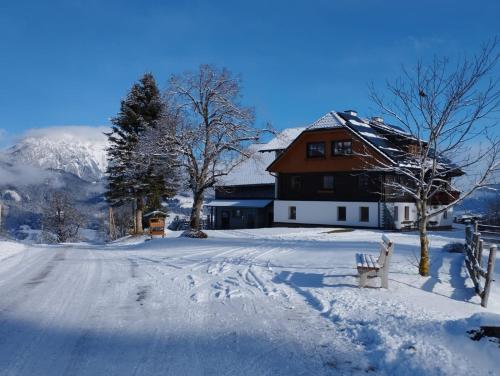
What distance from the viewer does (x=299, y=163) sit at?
36469 mm

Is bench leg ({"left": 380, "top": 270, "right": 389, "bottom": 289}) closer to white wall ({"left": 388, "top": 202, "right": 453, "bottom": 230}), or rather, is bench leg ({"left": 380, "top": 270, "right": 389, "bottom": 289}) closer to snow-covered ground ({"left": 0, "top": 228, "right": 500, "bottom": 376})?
snow-covered ground ({"left": 0, "top": 228, "right": 500, "bottom": 376})

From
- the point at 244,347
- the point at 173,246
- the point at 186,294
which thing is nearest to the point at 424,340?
the point at 244,347

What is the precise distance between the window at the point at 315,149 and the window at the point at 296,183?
7.37ft

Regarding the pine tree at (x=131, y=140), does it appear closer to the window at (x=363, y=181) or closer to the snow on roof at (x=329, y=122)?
the snow on roof at (x=329, y=122)

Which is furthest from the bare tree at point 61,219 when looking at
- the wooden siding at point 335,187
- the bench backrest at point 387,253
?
the bench backrest at point 387,253

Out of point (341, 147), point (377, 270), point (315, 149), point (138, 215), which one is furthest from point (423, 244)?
point (138, 215)

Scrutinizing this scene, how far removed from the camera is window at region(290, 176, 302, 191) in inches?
1442

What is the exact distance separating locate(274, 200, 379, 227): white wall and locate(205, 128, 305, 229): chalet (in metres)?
2.81

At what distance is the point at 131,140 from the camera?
33.9 meters

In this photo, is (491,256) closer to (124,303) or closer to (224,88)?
(124,303)

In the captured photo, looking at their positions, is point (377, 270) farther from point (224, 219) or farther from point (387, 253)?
point (224, 219)

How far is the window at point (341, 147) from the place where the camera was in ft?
110

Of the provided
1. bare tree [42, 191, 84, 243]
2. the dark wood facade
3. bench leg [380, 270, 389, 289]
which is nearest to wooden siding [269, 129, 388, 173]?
the dark wood facade

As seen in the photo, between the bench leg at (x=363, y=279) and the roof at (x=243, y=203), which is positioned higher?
the roof at (x=243, y=203)
